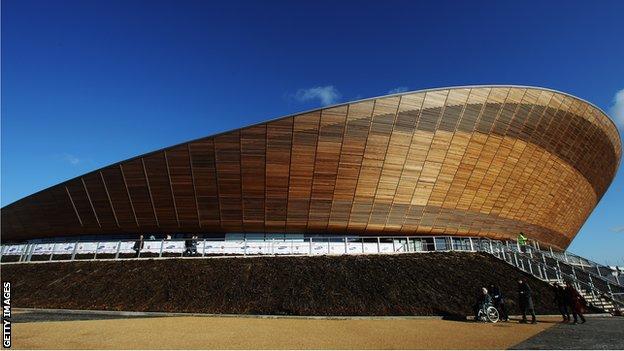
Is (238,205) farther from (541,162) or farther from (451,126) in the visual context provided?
(541,162)

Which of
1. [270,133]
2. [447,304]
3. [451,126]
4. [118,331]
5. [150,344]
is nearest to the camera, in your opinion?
[150,344]

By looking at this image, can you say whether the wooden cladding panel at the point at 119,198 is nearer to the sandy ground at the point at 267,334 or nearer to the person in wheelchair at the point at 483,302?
the sandy ground at the point at 267,334

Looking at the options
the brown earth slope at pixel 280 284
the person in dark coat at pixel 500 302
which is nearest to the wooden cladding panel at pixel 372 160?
the brown earth slope at pixel 280 284

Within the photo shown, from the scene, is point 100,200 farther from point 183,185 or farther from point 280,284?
point 280,284

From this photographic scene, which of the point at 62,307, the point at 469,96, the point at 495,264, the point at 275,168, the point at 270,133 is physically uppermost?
the point at 469,96

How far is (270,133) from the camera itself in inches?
1051

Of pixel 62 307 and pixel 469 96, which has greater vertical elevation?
pixel 469 96

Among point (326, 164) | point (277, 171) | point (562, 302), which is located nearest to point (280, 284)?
point (277, 171)

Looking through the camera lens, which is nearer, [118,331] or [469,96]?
[118,331]

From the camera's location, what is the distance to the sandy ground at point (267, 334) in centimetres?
889

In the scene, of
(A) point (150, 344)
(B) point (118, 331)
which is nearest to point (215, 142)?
(B) point (118, 331)

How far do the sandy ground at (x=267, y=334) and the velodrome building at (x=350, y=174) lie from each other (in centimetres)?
1502

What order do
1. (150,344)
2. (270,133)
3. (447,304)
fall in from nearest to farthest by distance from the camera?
(150,344)
(447,304)
(270,133)

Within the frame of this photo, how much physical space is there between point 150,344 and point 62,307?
10.9m
